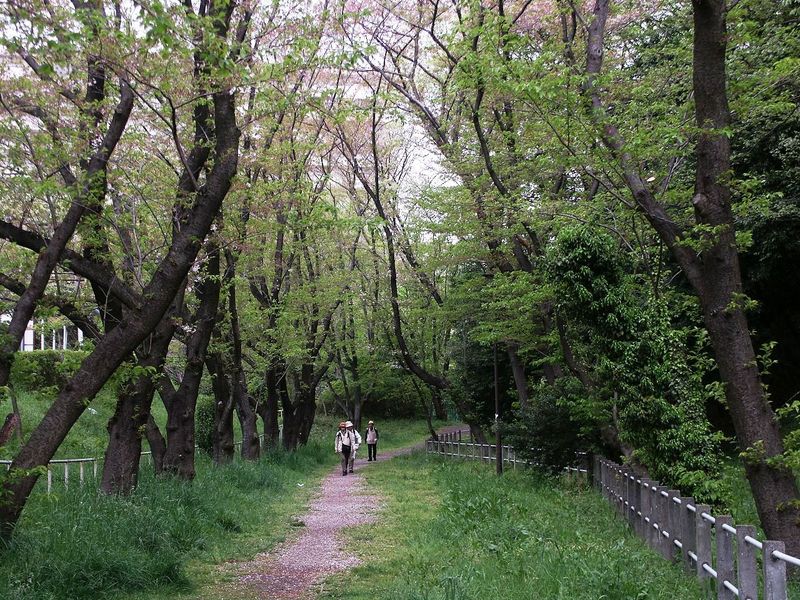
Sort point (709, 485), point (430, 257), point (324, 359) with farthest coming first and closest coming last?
1. point (324, 359)
2. point (430, 257)
3. point (709, 485)

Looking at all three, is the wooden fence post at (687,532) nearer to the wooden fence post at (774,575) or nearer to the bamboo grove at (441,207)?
the bamboo grove at (441,207)

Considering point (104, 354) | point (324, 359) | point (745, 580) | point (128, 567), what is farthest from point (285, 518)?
point (324, 359)

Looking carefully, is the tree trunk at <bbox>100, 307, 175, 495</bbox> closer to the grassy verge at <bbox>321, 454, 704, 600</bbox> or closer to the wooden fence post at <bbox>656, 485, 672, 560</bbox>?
the grassy verge at <bbox>321, 454, 704, 600</bbox>

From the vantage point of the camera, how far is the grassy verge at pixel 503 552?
6551 millimetres

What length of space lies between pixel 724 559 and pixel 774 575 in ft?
5.46

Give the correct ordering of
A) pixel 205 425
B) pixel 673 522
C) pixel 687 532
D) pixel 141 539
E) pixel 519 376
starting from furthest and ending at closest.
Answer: pixel 205 425, pixel 519 376, pixel 673 522, pixel 141 539, pixel 687 532

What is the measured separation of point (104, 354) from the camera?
7230 millimetres

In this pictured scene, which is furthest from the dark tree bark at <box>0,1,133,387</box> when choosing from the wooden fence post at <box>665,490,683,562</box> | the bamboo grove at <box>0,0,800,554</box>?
the wooden fence post at <box>665,490,683,562</box>

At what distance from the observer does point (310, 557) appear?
31.1 ft

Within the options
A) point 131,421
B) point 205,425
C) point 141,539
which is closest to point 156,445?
point 131,421

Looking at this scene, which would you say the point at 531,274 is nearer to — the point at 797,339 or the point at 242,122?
the point at 242,122

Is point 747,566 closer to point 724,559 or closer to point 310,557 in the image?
point 724,559

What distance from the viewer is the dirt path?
25.7ft

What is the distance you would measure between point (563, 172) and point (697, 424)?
21.9 feet
